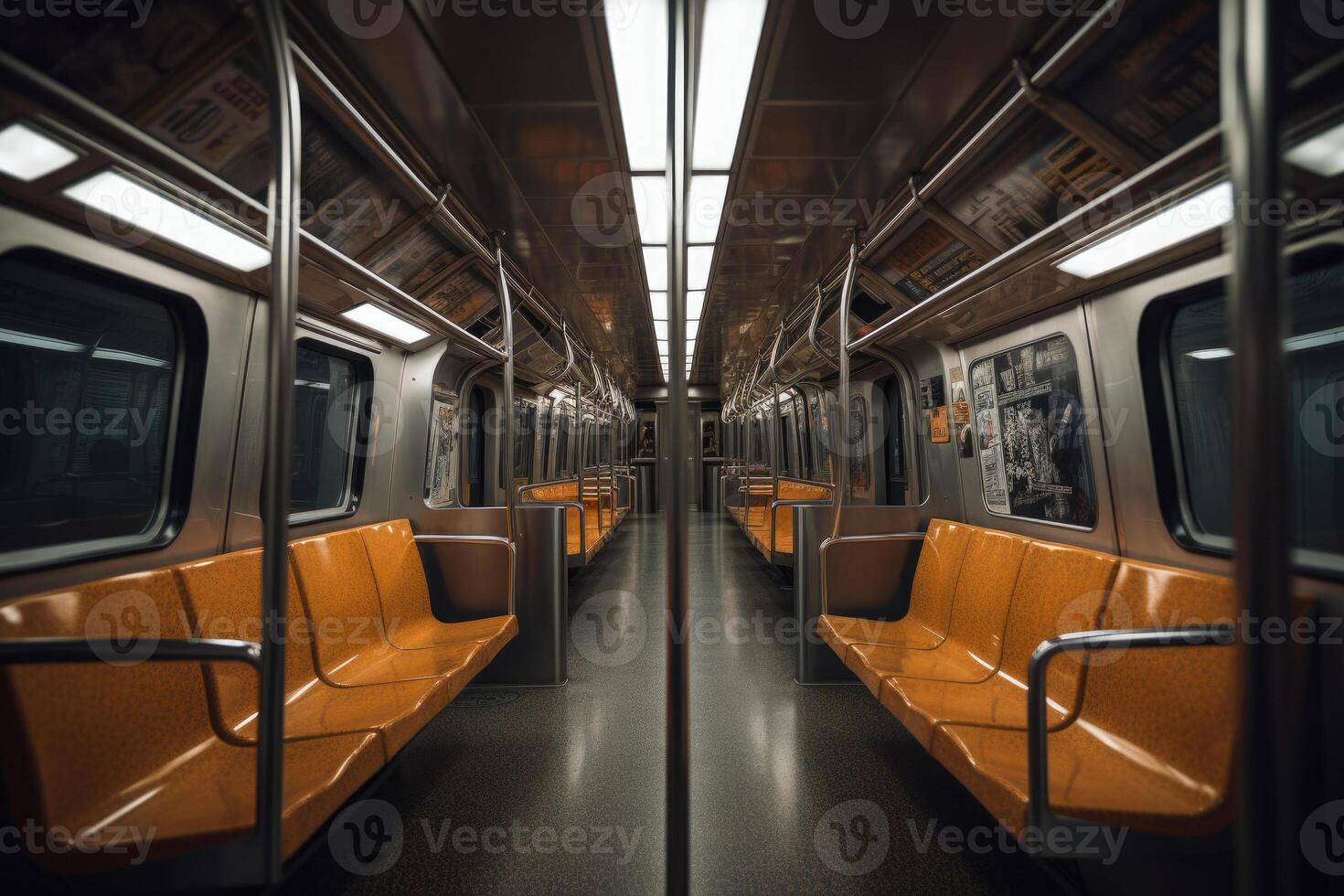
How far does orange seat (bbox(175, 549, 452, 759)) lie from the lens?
5.80 ft

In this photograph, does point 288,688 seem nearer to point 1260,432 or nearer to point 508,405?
point 508,405

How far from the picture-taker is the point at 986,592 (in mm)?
2605

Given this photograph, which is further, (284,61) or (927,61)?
(927,61)

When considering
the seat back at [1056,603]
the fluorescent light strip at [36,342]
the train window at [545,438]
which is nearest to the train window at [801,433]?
the train window at [545,438]

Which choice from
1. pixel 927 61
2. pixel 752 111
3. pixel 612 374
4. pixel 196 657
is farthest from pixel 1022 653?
pixel 612 374

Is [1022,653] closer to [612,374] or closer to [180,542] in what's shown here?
[180,542]

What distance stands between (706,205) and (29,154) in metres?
2.60

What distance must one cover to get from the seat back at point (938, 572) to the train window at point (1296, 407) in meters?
1.03

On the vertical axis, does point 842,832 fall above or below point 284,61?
below

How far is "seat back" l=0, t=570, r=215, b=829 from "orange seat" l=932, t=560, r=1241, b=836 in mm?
2109

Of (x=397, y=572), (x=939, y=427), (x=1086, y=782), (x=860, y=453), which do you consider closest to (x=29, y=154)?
(x=397, y=572)

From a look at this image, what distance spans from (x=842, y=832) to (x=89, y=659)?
7.19ft

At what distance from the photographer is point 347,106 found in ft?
6.03

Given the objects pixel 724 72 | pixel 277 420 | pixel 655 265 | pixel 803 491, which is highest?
pixel 655 265
